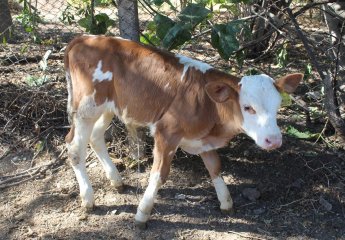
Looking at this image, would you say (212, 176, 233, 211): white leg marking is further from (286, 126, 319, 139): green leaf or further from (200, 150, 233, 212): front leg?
(286, 126, 319, 139): green leaf

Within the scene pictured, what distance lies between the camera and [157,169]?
329 centimetres

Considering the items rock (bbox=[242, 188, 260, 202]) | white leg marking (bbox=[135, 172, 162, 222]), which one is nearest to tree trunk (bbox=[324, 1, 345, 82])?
rock (bbox=[242, 188, 260, 202])

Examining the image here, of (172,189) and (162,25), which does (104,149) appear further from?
(162,25)

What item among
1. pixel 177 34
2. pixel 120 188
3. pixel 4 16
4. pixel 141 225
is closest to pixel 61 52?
pixel 4 16

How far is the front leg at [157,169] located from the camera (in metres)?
3.23

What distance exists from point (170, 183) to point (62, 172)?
2.78 feet

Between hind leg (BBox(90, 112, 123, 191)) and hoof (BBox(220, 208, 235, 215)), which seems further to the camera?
hind leg (BBox(90, 112, 123, 191))

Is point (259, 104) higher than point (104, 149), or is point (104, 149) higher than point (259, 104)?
point (259, 104)

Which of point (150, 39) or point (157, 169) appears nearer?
point (157, 169)

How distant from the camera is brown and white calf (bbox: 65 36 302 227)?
124 inches

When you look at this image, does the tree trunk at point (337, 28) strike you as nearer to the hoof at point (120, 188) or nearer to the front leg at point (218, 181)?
the front leg at point (218, 181)

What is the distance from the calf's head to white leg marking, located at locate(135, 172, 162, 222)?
2.18ft

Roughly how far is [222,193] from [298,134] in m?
1.05

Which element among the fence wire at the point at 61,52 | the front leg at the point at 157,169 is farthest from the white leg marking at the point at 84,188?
the fence wire at the point at 61,52
